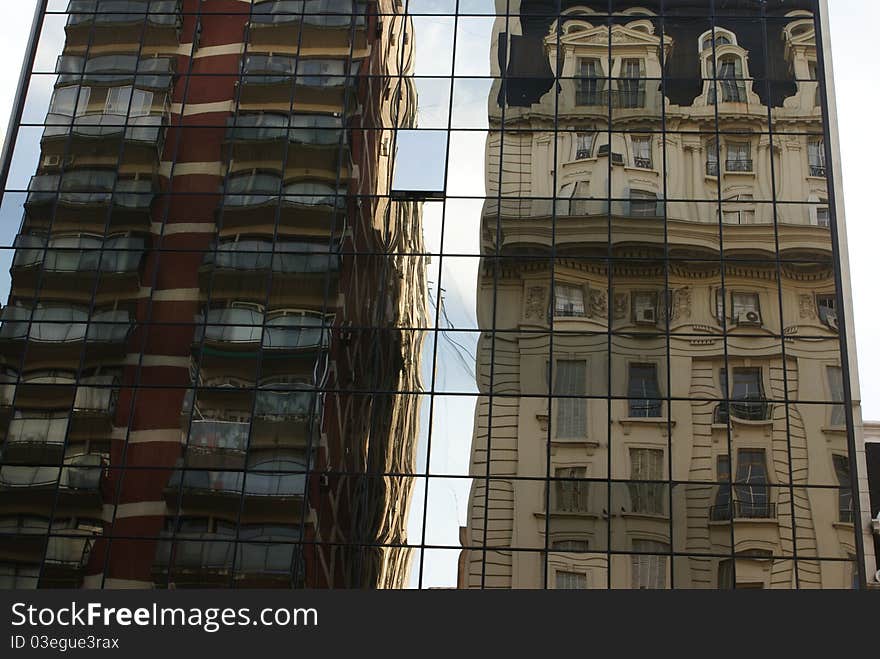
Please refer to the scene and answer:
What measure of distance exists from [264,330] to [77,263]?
5552 millimetres

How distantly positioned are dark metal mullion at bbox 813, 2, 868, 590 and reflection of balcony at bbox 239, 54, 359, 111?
43.3 feet

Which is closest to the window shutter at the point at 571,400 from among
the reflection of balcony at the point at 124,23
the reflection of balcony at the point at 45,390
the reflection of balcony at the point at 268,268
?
the reflection of balcony at the point at 268,268

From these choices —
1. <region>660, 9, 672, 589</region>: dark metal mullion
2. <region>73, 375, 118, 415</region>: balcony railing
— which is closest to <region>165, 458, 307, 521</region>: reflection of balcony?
<region>73, 375, 118, 415</region>: balcony railing

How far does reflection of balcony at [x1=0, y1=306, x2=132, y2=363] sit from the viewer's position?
105 feet

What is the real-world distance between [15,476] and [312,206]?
1035cm

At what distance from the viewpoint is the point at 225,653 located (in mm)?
23031

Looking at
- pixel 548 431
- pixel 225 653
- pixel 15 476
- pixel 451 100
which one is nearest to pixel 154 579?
pixel 15 476

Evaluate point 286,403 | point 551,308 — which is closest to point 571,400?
point 551,308

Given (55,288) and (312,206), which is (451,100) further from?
(55,288)

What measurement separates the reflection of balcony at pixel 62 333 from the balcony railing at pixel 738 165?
16745mm

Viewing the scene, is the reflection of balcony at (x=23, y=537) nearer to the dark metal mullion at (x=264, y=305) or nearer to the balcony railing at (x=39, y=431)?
the balcony railing at (x=39, y=431)

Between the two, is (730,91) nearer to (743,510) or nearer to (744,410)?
(744,410)

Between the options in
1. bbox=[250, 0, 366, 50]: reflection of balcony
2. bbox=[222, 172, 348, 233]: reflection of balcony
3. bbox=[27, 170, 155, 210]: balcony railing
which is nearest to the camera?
bbox=[222, 172, 348, 233]: reflection of balcony

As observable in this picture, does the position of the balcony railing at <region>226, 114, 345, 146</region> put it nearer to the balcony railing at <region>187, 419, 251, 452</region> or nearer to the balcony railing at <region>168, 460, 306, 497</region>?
the balcony railing at <region>187, 419, 251, 452</region>
